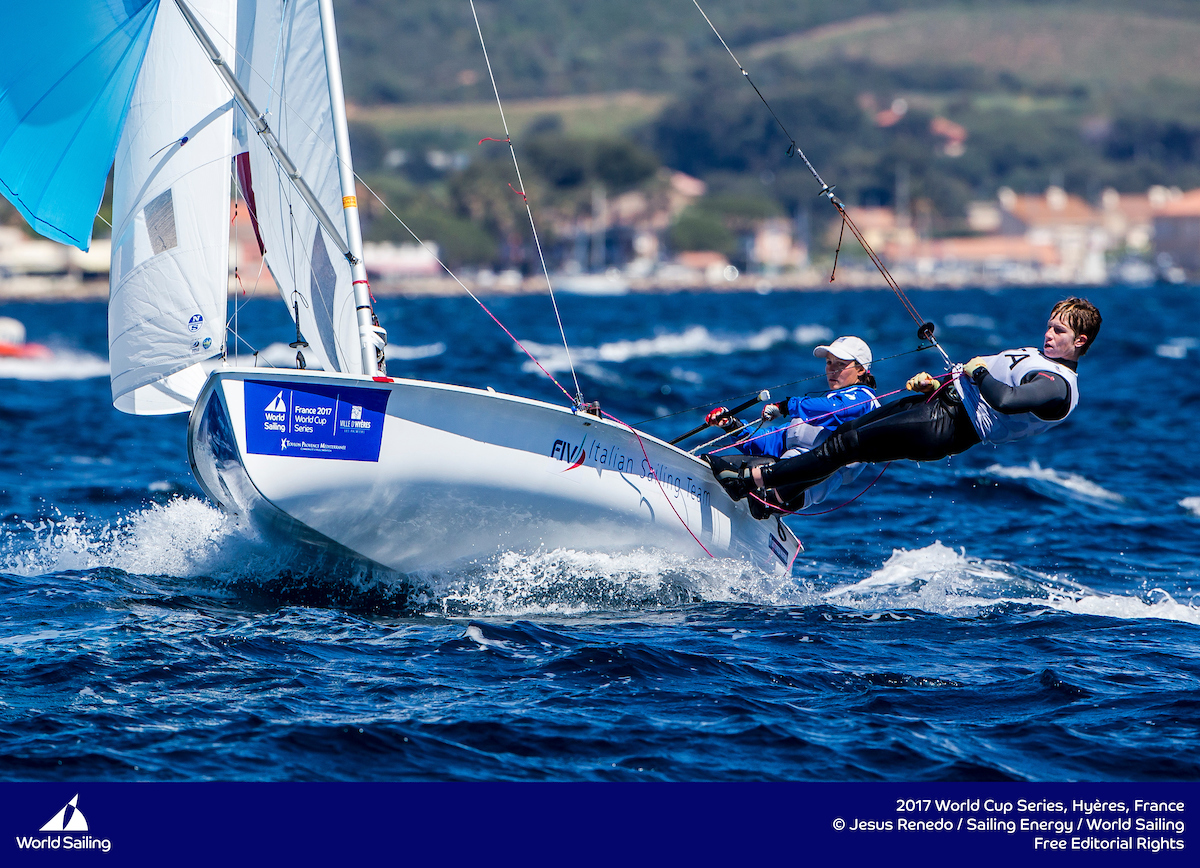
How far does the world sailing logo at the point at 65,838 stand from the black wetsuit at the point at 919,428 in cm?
399

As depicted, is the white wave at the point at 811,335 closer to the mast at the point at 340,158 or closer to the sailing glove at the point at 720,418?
the sailing glove at the point at 720,418

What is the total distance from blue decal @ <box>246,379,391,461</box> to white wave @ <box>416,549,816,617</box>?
876mm

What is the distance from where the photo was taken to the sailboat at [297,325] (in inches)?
262

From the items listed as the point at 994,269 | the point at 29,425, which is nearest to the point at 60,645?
the point at 29,425

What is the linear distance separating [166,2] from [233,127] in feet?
2.31

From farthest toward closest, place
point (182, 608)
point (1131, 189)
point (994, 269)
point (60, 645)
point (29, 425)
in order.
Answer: point (1131, 189)
point (994, 269)
point (29, 425)
point (182, 608)
point (60, 645)

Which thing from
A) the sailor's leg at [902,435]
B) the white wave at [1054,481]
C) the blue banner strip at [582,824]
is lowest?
the blue banner strip at [582,824]

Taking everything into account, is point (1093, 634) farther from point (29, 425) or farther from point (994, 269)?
point (994, 269)

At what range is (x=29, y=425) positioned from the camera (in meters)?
15.6

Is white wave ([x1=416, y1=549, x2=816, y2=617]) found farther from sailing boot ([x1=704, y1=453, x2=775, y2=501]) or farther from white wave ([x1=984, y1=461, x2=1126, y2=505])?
white wave ([x1=984, y1=461, x2=1126, y2=505])

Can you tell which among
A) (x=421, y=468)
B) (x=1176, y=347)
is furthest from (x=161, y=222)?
(x=1176, y=347)

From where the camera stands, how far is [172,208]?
24.4 ft

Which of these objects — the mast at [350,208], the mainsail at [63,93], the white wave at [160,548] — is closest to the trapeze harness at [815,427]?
the mast at [350,208]

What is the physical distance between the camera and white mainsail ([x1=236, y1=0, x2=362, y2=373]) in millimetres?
7398
